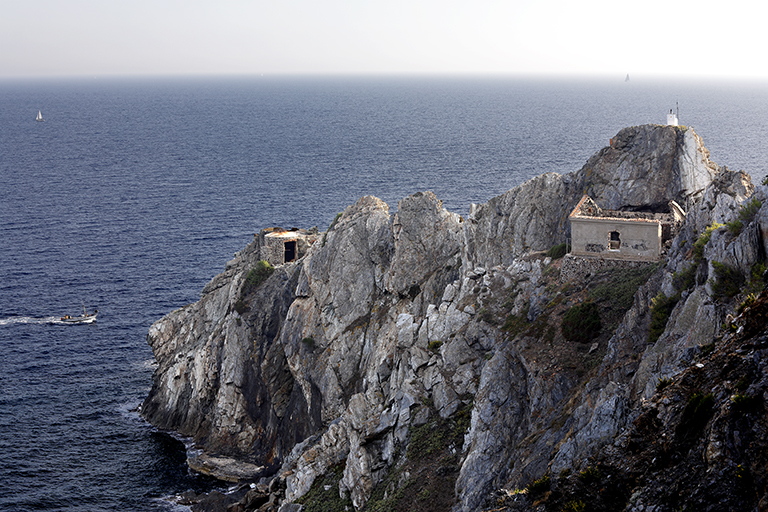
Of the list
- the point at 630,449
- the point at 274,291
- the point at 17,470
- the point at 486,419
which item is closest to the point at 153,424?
the point at 17,470

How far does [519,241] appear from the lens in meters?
64.1

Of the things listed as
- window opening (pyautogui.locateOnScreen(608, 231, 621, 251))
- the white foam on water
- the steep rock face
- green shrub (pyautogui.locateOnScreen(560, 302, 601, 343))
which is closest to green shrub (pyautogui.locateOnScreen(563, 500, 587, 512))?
green shrub (pyautogui.locateOnScreen(560, 302, 601, 343))

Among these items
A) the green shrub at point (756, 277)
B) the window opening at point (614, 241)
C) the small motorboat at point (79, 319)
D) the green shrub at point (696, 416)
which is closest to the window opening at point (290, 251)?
the small motorboat at point (79, 319)

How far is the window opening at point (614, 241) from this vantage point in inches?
1855

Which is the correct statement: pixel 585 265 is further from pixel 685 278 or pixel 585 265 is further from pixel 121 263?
pixel 121 263

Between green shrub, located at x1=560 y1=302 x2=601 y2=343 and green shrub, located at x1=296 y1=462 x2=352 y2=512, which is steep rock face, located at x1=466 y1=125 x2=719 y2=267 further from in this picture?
green shrub, located at x1=296 y1=462 x2=352 y2=512

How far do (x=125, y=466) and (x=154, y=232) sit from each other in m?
72.1

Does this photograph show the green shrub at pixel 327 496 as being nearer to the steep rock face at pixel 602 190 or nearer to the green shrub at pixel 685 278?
the green shrub at pixel 685 278

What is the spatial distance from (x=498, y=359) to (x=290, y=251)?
156ft

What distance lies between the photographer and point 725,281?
2855 centimetres

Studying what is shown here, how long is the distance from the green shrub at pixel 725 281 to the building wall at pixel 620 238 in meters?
17.7

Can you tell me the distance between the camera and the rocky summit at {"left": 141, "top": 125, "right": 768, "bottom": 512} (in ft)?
66.5

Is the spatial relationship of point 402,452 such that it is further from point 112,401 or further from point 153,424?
point 112,401

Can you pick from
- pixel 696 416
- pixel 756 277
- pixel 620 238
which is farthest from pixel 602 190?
pixel 696 416
